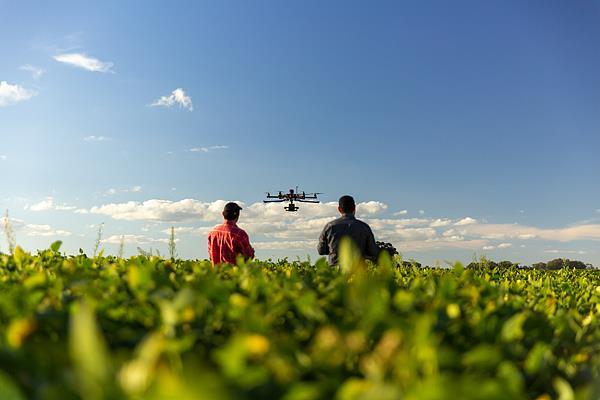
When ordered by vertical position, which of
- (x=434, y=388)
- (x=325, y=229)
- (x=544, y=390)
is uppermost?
(x=325, y=229)

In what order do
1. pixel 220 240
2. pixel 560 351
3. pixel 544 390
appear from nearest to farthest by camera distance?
pixel 544 390 < pixel 560 351 < pixel 220 240

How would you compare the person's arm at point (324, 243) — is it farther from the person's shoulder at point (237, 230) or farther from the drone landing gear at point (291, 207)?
the drone landing gear at point (291, 207)

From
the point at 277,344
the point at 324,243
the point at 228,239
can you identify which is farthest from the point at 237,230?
the point at 277,344

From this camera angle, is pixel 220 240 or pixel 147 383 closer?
pixel 147 383

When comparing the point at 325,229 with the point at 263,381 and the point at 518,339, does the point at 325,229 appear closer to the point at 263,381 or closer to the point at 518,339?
the point at 518,339

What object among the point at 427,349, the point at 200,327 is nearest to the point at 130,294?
the point at 200,327

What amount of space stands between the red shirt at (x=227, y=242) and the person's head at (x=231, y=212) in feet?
0.28

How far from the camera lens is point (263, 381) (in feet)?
5.80

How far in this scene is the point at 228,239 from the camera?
10.8 meters

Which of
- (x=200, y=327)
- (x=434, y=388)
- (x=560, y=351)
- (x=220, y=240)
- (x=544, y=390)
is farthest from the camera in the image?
(x=220, y=240)

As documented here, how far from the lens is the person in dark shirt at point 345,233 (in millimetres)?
10867

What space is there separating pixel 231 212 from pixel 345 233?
7.09 ft

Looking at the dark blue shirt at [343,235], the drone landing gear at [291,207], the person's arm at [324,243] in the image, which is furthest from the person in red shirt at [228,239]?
the drone landing gear at [291,207]

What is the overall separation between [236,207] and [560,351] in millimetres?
8207
